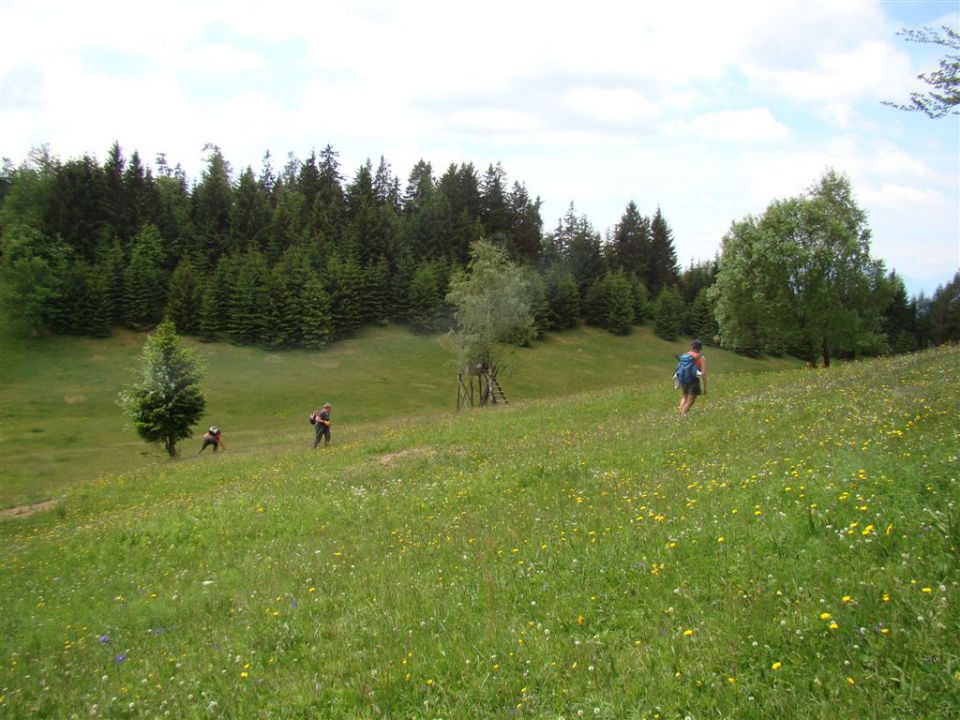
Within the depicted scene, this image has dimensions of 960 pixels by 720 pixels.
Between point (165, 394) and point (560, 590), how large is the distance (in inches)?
1556

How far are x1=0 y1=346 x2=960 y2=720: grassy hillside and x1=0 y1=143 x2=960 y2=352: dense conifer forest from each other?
62.9 meters

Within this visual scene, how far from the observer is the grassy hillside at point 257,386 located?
152ft

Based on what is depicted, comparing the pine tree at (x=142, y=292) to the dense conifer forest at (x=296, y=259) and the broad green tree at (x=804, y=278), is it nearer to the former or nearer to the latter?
the dense conifer forest at (x=296, y=259)

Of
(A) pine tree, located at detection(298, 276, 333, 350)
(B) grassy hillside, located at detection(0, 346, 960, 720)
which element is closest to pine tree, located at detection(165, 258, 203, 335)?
(A) pine tree, located at detection(298, 276, 333, 350)

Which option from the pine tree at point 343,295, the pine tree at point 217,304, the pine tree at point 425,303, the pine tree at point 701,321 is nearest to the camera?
the pine tree at point 217,304

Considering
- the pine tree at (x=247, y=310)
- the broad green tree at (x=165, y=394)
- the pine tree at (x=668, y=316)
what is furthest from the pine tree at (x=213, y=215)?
the pine tree at (x=668, y=316)

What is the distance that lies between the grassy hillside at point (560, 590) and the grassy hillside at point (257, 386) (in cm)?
2690

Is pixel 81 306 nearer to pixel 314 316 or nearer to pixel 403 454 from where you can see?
pixel 314 316

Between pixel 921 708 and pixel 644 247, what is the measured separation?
151 m

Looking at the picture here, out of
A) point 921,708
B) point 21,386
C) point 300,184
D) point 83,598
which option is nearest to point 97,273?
point 21,386

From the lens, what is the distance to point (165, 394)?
41.2m

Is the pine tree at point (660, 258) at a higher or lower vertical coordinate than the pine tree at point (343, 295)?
higher

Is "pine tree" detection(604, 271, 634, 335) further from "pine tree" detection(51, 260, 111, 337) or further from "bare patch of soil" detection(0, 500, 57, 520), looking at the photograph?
"bare patch of soil" detection(0, 500, 57, 520)

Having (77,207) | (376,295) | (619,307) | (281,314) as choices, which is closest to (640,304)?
(619,307)
